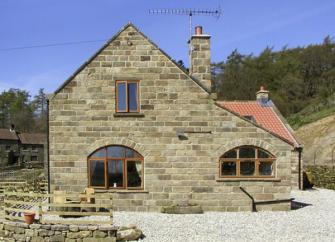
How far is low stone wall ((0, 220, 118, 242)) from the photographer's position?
12.1m

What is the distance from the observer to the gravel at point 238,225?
41.4ft

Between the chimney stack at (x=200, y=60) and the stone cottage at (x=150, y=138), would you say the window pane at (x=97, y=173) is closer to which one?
the stone cottage at (x=150, y=138)

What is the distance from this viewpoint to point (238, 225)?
564 inches

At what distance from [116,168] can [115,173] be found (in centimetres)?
23

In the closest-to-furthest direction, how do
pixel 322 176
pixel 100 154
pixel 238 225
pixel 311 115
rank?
1. pixel 238 225
2. pixel 100 154
3. pixel 322 176
4. pixel 311 115

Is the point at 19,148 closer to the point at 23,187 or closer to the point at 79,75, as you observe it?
the point at 23,187

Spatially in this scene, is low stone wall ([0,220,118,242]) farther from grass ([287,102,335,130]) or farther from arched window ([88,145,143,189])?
grass ([287,102,335,130])

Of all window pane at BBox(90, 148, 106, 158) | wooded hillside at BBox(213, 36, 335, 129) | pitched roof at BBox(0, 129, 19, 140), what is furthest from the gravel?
pitched roof at BBox(0, 129, 19, 140)

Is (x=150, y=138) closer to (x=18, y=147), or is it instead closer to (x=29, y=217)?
(x=29, y=217)

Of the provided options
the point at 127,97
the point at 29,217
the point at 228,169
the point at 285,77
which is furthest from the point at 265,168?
the point at 285,77

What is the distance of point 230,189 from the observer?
1734cm

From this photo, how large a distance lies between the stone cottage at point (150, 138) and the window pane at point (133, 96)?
4 centimetres

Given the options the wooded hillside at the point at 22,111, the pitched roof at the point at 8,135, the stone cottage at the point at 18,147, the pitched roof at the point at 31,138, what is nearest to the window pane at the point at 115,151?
the stone cottage at the point at 18,147

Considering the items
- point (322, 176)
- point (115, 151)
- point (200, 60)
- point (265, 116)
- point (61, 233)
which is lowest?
point (322, 176)
